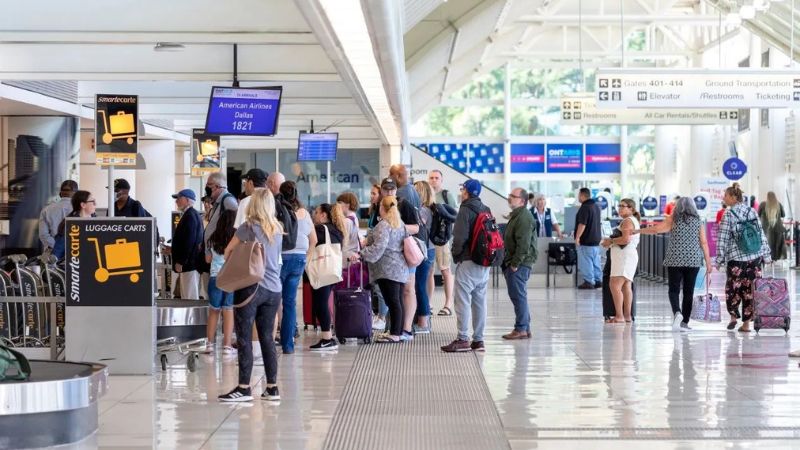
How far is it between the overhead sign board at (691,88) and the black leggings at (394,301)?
1095cm

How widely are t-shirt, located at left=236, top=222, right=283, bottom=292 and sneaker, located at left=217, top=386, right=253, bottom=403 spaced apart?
2.21 ft

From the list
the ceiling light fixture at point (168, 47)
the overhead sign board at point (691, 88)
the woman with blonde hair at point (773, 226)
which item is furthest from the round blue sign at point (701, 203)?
the ceiling light fixture at point (168, 47)

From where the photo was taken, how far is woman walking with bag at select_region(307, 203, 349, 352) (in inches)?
469

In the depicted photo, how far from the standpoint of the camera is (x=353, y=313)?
1234cm

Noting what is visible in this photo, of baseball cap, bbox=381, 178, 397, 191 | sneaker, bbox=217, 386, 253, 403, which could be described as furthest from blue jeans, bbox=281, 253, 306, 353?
sneaker, bbox=217, 386, 253, 403

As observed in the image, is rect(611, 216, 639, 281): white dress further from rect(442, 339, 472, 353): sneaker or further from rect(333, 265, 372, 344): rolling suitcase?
rect(333, 265, 372, 344): rolling suitcase

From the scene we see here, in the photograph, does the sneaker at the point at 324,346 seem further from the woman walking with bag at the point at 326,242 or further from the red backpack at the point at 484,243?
the red backpack at the point at 484,243

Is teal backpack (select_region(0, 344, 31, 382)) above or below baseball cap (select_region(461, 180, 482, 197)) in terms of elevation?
below

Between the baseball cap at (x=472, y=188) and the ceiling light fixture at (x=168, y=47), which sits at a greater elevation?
the ceiling light fixture at (x=168, y=47)

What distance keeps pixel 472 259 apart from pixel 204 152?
12.6 meters

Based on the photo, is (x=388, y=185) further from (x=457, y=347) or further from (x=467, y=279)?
(x=457, y=347)

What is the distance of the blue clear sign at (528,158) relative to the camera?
48.6 meters

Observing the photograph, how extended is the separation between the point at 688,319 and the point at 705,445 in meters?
7.34

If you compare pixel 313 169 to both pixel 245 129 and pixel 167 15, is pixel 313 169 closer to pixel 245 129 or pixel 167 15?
pixel 245 129
